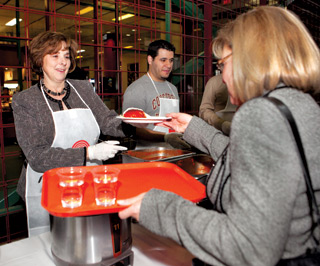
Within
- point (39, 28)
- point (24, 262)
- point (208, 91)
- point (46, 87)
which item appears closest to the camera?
point (24, 262)

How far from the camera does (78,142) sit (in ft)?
7.25

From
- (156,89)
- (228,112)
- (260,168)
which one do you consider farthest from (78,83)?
(260,168)

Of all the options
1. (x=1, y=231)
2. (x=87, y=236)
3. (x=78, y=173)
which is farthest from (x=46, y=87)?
(x=1, y=231)

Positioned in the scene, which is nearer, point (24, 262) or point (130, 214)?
point (130, 214)

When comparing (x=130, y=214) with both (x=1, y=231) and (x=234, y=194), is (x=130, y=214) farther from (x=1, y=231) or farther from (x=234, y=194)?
(x=1, y=231)

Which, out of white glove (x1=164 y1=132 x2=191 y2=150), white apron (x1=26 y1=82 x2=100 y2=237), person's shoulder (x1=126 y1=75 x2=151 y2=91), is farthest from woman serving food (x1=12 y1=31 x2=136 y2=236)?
person's shoulder (x1=126 y1=75 x2=151 y2=91)

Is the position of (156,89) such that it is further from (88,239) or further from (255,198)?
(255,198)

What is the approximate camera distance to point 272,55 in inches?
31.5

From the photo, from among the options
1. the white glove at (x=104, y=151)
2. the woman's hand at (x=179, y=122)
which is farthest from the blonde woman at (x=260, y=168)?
the white glove at (x=104, y=151)

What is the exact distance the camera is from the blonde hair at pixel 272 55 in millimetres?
804

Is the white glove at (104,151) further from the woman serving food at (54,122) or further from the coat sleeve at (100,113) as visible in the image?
the coat sleeve at (100,113)

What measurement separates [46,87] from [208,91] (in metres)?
1.87

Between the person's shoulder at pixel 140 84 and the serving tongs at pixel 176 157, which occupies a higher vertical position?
the person's shoulder at pixel 140 84

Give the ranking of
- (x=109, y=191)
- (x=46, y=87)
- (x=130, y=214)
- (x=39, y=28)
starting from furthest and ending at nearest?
(x=39, y=28) → (x=46, y=87) → (x=109, y=191) → (x=130, y=214)
